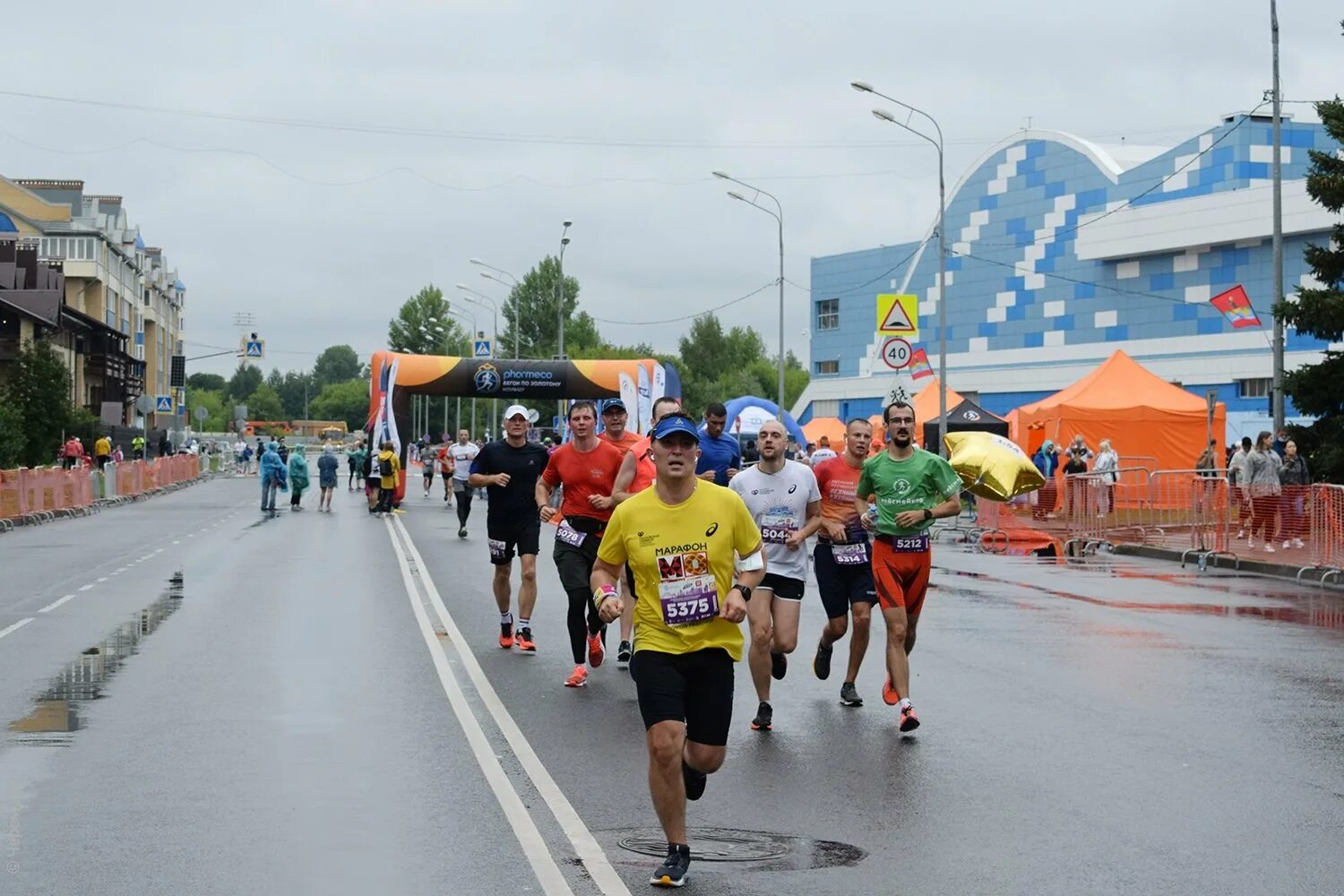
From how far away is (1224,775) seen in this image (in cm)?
816

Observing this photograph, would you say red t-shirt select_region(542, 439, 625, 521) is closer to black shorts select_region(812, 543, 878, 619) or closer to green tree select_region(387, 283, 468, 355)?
black shorts select_region(812, 543, 878, 619)

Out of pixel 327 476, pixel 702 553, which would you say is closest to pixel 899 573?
pixel 702 553

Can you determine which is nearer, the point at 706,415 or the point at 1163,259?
the point at 706,415

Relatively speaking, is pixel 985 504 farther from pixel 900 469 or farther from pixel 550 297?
pixel 550 297

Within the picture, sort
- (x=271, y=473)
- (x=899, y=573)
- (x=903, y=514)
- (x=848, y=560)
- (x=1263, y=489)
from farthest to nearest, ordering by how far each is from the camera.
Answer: (x=271, y=473) → (x=1263, y=489) → (x=848, y=560) → (x=899, y=573) → (x=903, y=514)

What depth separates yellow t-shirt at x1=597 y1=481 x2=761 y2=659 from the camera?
249 inches

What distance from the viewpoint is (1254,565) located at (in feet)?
76.6

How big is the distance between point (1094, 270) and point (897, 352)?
3700 cm

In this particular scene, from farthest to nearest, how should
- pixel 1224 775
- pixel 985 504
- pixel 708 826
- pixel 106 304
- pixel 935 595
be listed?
1. pixel 106 304
2. pixel 985 504
3. pixel 935 595
4. pixel 1224 775
5. pixel 708 826

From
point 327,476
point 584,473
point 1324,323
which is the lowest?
point 327,476

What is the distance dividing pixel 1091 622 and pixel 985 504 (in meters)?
15.1

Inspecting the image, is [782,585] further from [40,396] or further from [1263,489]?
[40,396]

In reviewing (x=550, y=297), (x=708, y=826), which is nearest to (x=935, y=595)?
(x=708, y=826)

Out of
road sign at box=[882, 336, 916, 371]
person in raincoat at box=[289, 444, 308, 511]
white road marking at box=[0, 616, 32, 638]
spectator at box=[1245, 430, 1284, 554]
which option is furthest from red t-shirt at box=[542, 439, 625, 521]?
person in raincoat at box=[289, 444, 308, 511]
